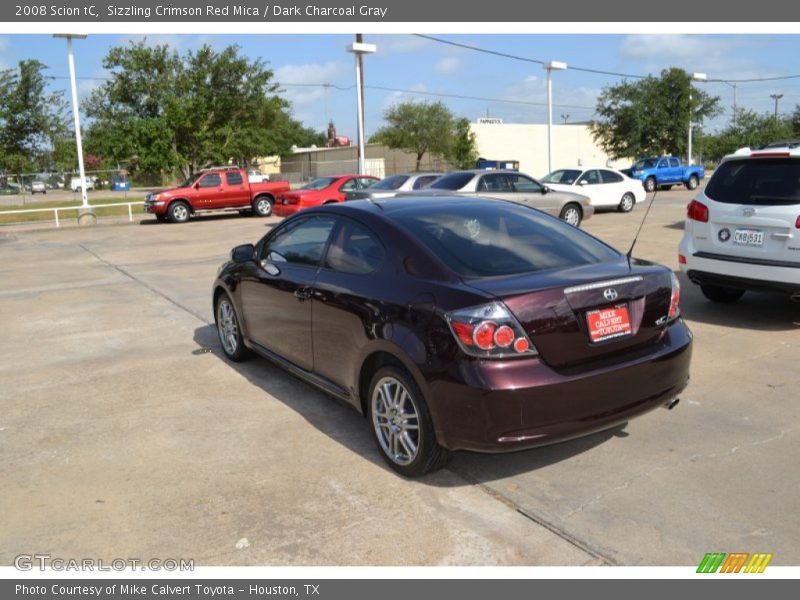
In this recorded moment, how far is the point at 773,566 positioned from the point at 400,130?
57.4 meters

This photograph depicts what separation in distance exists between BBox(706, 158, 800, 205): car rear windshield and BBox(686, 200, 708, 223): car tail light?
14 centimetres

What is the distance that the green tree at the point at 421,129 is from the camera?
2287 inches

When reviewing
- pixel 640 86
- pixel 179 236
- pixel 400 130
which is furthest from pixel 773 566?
pixel 400 130

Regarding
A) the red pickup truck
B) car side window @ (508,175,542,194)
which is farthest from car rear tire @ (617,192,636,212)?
the red pickup truck

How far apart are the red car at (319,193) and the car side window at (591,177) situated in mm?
6545

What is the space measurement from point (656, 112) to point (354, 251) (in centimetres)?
4113

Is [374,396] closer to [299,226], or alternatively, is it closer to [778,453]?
[299,226]

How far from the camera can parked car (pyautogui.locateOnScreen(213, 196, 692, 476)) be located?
3.55 meters

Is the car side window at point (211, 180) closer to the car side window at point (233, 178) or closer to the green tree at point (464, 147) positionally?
the car side window at point (233, 178)

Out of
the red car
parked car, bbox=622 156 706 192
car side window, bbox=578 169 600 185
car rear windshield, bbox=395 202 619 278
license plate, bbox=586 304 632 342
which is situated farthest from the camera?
parked car, bbox=622 156 706 192

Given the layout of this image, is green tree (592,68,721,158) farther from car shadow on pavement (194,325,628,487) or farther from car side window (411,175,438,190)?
car shadow on pavement (194,325,628,487)

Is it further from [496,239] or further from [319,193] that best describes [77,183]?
[496,239]

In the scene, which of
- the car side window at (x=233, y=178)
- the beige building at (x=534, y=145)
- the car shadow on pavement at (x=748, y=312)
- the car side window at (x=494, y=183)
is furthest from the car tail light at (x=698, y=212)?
the beige building at (x=534, y=145)

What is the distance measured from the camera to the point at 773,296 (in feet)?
28.5
